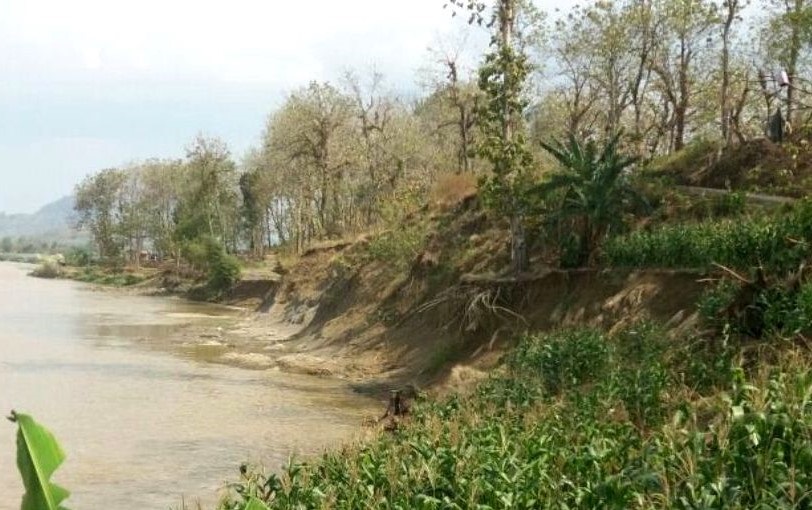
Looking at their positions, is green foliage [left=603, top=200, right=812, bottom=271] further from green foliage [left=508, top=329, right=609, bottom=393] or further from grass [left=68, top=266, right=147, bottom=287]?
grass [left=68, top=266, right=147, bottom=287]

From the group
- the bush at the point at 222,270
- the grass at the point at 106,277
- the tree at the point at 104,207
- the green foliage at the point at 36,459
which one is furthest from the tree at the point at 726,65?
the tree at the point at 104,207

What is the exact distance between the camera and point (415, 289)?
28.0 meters

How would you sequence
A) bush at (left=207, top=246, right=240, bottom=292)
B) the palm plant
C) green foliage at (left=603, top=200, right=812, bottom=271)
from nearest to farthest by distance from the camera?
green foliage at (left=603, top=200, right=812, bottom=271)
the palm plant
bush at (left=207, top=246, right=240, bottom=292)

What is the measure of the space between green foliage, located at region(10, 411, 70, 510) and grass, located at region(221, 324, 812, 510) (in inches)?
141

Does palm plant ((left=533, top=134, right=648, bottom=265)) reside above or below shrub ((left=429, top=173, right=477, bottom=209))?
below

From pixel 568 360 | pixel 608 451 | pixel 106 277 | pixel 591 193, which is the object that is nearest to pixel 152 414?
pixel 568 360

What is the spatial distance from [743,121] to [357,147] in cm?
2422

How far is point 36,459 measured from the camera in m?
3.59

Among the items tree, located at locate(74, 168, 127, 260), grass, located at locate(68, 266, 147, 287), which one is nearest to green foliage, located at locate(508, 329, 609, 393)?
grass, located at locate(68, 266, 147, 287)

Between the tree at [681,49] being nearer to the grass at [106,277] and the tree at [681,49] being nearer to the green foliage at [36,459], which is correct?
the green foliage at [36,459]

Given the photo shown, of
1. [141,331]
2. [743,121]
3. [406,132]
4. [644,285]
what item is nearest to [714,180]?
[644,285]

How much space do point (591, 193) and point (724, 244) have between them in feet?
17.5

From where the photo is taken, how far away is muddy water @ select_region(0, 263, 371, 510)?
42.9 feet

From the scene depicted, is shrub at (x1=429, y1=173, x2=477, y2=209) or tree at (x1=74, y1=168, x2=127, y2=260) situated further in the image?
tree at (x1=74, y1=168, x2=127, y2=260)
